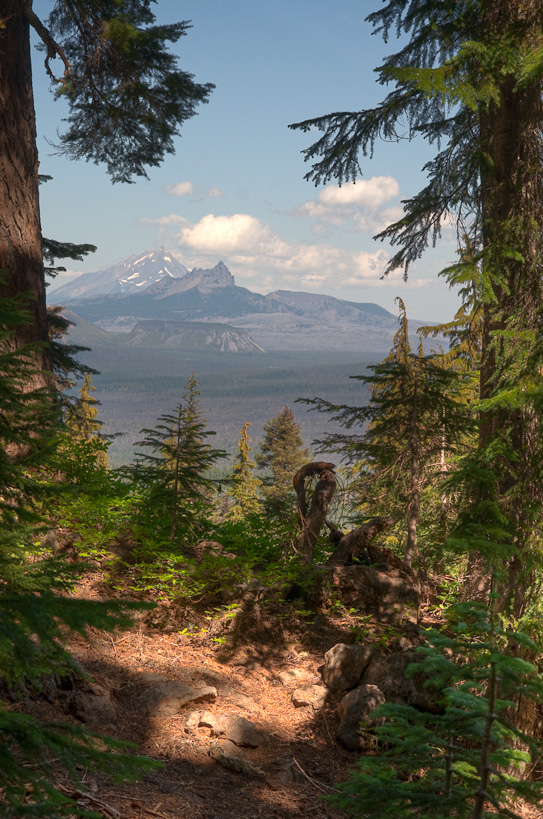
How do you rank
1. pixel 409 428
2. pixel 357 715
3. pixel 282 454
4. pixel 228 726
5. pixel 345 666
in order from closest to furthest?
pixel 228 726 → pixel 357 715 → pixel 345 666 → pixel 409 428 → pixel 282 454

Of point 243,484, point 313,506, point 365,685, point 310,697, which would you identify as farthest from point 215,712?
point 243,484

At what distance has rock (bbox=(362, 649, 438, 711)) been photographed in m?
5.19

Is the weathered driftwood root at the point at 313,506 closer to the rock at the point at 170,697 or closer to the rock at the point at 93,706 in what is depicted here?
the rock at the point at 170,697

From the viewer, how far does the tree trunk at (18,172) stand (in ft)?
23.3

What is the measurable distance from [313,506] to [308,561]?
0.73 m

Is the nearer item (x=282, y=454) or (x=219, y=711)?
(x=219, y=711)

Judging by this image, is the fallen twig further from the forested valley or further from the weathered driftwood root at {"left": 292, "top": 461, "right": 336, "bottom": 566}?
the weathered driftwood root at {"left": 292, "top": 461, "right": 336, "bottom": 566}

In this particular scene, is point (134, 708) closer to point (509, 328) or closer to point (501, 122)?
point (509, 328)

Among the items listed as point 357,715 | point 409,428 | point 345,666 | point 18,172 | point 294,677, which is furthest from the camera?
point 409,428

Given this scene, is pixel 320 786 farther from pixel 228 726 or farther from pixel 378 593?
pixel 378 593

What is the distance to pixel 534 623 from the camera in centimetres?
518

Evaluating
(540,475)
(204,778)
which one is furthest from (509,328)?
(204,778)

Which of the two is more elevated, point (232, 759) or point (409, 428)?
point (409, 428)

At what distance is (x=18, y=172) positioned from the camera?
718cm
